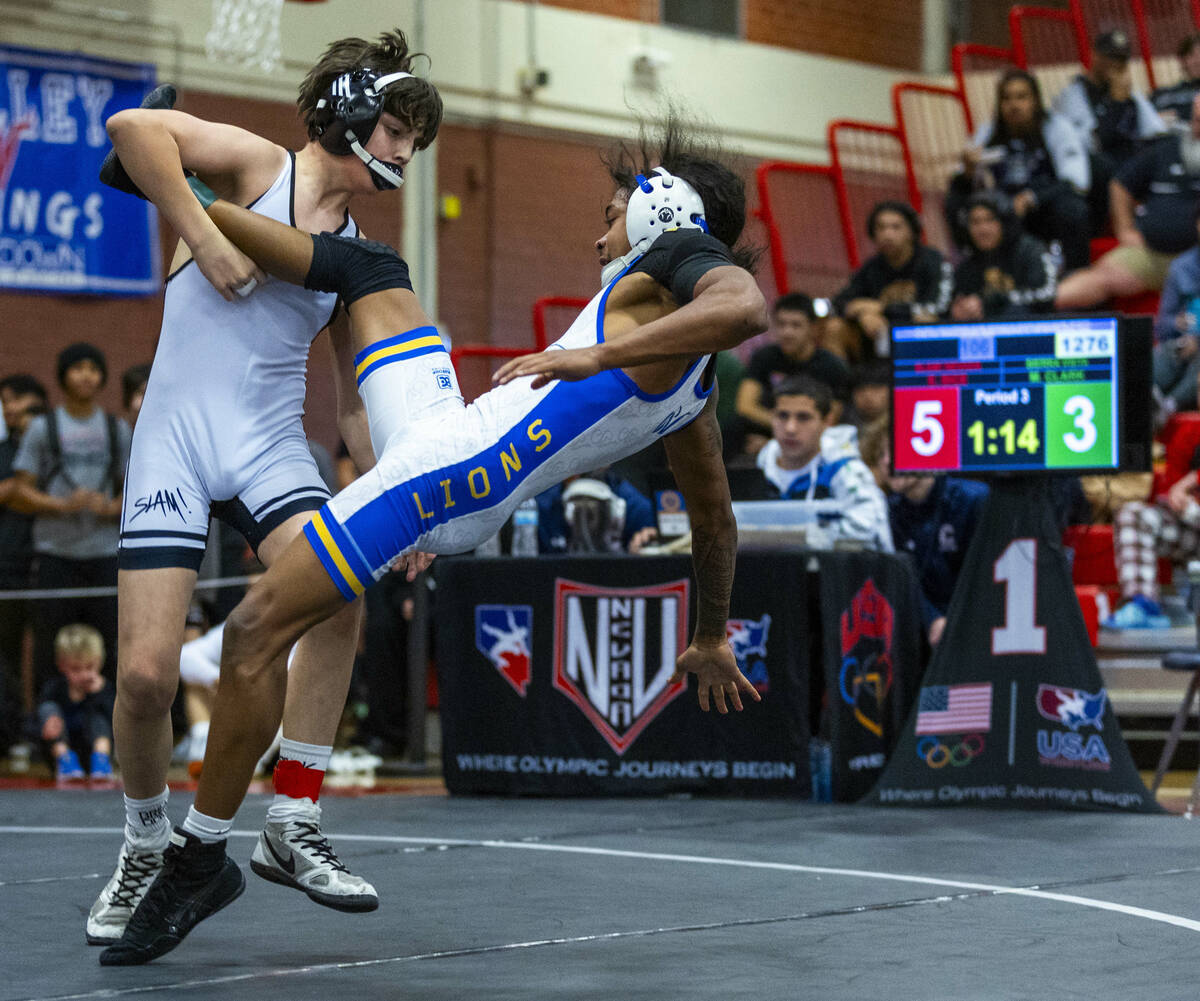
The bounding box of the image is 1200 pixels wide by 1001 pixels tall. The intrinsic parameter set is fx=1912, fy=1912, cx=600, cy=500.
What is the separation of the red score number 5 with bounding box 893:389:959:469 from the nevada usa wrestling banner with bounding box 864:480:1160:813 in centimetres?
26

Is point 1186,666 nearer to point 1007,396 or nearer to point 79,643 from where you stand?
point 1007,396

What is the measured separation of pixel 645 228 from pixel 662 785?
384 centimetres

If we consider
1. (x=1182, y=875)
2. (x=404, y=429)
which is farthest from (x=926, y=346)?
(x=404, y=429)

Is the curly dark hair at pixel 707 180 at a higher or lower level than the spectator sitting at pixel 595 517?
higher

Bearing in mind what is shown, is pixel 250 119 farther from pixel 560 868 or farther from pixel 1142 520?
pixel 560 868

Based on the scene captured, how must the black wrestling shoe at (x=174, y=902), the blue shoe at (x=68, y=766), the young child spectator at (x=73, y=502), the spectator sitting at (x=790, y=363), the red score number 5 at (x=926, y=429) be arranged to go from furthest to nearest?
1. the spectator sitting at (x=790, y=363)
2. the young child spectator at (x=73, y=502)
3. the blue shoe at (x=68, y=766)
4. the red score number 5 at (x=926, y=429)
5. the black wrestling shoe at (x=174, y=902)

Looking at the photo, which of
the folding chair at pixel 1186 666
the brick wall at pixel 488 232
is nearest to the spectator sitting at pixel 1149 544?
the folding chair at pixel 1186 666

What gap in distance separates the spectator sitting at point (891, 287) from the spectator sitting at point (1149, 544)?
2.43 meters

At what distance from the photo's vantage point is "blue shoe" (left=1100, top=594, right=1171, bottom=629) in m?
8.95

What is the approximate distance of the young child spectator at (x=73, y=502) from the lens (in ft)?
31.6

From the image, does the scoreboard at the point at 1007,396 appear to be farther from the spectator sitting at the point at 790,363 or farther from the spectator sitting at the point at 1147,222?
the spectator sitting at the point at 1147,222

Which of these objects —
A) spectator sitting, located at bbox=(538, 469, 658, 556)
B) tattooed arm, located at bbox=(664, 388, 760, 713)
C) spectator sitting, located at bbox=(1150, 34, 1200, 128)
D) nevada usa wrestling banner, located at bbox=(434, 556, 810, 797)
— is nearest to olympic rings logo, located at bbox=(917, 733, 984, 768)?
nevada usa wrestling banner, located at bbox=(434, 556, 810, 797)

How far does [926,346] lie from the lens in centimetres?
738

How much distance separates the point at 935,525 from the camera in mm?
8094
